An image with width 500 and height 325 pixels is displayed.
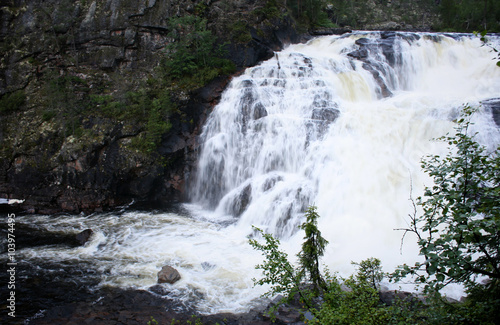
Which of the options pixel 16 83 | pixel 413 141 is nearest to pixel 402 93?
pixel 413 141

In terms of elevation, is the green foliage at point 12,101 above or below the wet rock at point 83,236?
above

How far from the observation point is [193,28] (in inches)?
1008

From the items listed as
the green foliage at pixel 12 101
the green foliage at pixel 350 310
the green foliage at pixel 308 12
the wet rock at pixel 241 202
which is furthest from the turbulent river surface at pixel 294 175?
the green foliage at pixel 308 12

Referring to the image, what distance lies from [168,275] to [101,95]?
16.8m

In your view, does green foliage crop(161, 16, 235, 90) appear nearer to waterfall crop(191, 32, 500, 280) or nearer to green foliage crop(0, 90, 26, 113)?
waterfall crop(191, 32, 500, 280)

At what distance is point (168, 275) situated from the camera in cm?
1188

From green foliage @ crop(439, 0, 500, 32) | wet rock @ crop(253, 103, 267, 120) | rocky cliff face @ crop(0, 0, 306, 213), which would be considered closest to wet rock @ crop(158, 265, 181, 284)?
rocky cliff face @ crop(0, 0, 306, 213)

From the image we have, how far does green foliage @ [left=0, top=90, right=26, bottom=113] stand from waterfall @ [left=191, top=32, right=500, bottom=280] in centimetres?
1467

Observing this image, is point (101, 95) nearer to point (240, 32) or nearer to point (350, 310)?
point (240, 32)

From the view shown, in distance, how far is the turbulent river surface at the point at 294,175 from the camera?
1277cm

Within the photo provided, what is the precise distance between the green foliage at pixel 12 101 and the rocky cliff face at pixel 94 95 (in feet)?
0.23

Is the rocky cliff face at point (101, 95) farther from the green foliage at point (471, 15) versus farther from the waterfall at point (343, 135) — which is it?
the green foliage at point (471, 15)

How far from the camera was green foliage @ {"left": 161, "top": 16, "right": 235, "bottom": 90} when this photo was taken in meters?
22.9

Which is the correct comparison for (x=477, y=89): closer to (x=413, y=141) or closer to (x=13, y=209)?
(x=413, y=141)
